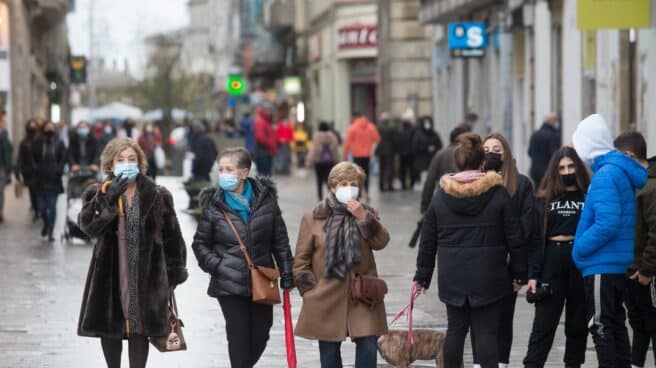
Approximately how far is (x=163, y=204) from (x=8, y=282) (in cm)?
775

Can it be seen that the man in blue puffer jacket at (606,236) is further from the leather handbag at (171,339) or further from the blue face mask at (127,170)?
the blue face mask at (127,170)

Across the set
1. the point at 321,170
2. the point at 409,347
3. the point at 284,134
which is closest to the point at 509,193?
the point at 409,347

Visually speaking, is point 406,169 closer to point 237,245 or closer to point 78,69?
point 237,245

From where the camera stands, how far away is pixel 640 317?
10750mm

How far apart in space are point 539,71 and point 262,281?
2349cm

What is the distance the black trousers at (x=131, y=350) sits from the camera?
9922 mm

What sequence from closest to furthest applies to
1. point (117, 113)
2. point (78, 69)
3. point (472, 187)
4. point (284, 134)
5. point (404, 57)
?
1. point (472, 187)
2. point (284, 134)
3. point (404, 57)
4. point (117, 113)
5. point (78, 69)

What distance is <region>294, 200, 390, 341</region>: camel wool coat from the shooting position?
32.0ft

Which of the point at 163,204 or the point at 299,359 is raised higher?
the point at 163,204

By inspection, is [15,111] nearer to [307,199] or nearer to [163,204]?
[307,199]

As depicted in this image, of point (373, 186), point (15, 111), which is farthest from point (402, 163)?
point (15, 111)

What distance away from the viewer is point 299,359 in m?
11.8

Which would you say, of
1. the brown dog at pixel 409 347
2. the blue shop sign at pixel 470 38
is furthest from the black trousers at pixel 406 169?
the brown dog at pixel 409 347

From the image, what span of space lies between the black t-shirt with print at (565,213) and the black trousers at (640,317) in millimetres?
503
